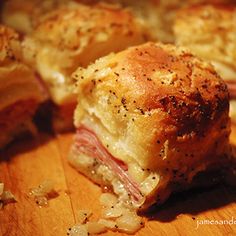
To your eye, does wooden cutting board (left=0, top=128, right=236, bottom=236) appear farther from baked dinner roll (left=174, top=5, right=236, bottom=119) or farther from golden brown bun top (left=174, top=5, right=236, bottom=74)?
golden brown bun top (left=174, top=5, right=236, bottom=74)

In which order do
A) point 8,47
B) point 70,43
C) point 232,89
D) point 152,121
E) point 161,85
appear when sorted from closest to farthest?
1. point 152,121
2. point 161,85
3. point 8,47
4. point 70,43
5. point 232,89

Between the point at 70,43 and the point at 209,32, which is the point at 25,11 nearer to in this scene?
the point at 70,43

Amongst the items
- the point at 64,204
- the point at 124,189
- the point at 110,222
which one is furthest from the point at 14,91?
the point at 110,222

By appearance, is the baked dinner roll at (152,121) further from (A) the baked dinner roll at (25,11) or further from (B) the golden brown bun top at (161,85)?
(A) the baked dinner roll at (25,11)

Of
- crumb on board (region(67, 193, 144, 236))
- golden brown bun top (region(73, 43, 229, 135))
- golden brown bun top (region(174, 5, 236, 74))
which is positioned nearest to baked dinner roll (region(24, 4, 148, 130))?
golden brown bun top (region(174, 5, 236, 74))

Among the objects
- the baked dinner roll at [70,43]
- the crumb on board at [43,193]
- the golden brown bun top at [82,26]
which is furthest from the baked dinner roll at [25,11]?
the crumb on board at [43,193]

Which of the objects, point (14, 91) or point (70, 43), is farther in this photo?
point (70, 43)
